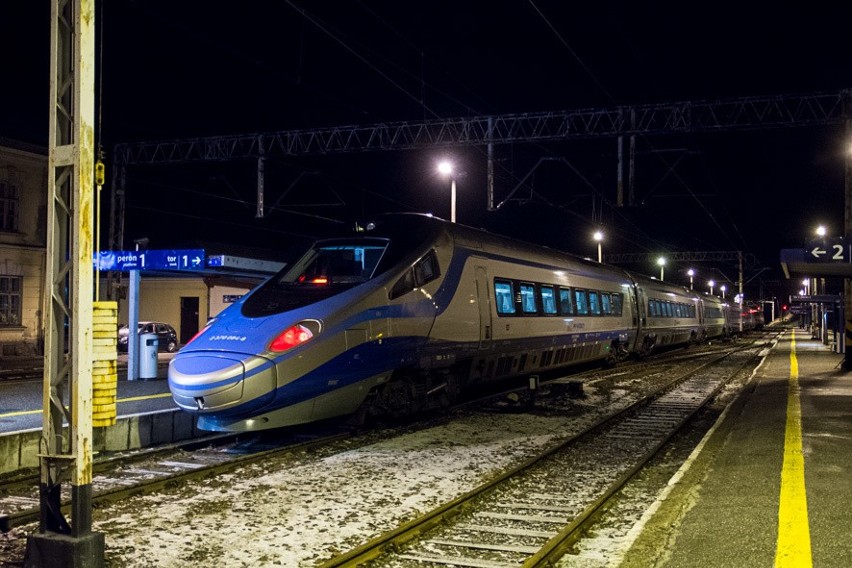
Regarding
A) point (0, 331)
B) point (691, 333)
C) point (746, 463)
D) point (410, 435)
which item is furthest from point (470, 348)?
point (691, 333)

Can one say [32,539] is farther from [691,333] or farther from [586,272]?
[691,333]

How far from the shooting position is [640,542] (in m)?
6.34

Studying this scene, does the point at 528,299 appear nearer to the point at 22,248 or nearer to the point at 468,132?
the point at 468,132

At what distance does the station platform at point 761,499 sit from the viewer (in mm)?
5891

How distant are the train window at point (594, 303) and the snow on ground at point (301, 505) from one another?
9.91 metres

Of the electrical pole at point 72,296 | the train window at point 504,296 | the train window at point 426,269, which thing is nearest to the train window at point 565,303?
the train window at point 504,296

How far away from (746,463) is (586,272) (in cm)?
1160

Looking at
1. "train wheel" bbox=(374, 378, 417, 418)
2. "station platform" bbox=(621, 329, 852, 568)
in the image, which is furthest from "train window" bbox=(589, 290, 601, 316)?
"train wheel" bbox=(374, 378, 417, 418)

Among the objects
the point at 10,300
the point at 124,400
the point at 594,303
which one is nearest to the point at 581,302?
the point at 594,303

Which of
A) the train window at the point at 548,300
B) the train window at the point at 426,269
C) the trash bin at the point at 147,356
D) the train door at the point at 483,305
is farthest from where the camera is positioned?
the trash bin at the point at 147,356

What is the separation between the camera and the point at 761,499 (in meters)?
7.53

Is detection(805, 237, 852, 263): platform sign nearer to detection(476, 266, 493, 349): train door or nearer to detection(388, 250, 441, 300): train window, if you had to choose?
detection(476, 266, 493, 349): train door

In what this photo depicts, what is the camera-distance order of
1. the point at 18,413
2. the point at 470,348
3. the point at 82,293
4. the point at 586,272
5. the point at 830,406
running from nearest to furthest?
the point at 82,293 → the point at 18,413 → the point at 470,348 → the point at 830,406 → the point at 586,272

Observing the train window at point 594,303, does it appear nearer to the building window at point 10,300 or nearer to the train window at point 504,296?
the train window at point 504,296
